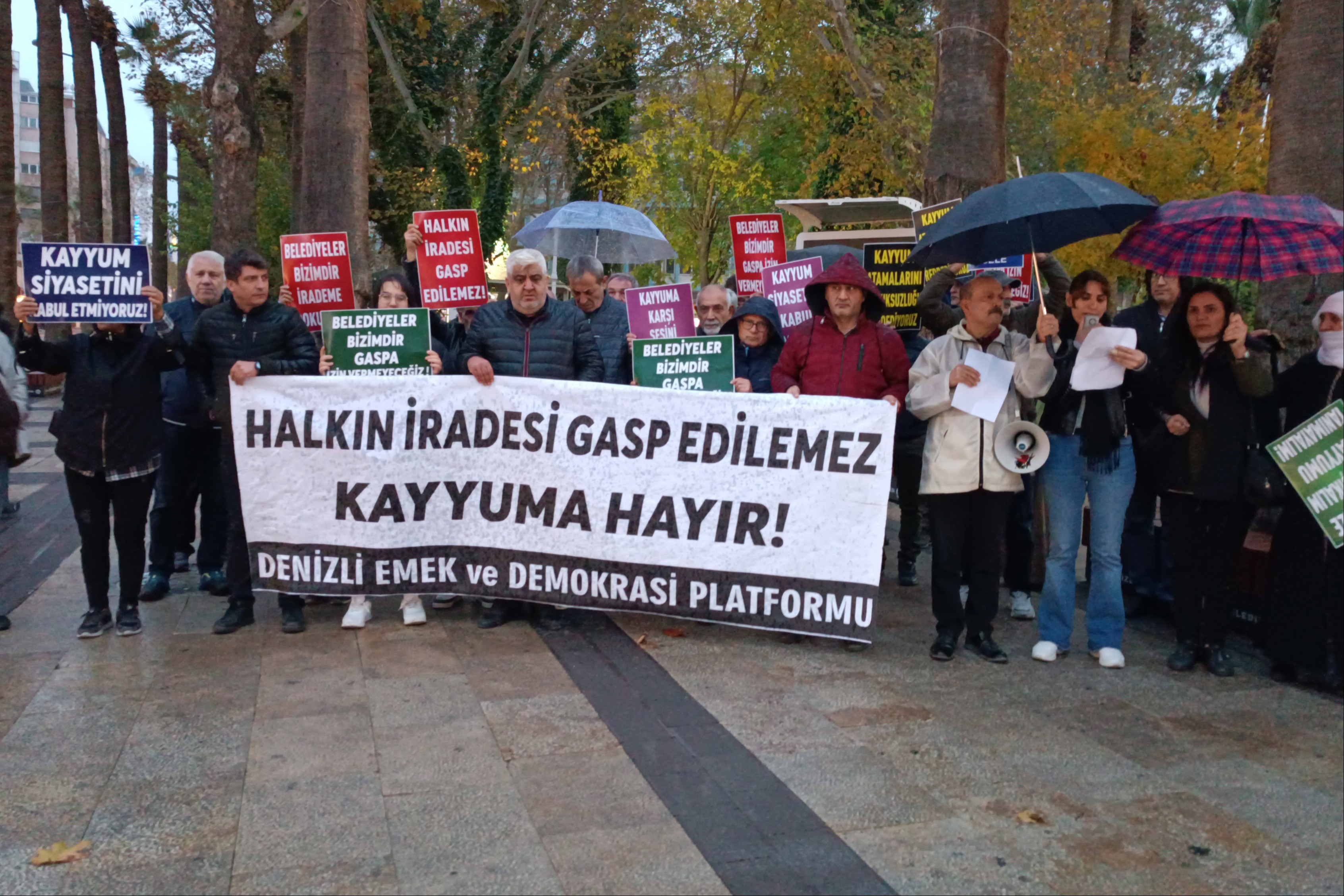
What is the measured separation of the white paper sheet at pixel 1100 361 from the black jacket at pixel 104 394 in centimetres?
458

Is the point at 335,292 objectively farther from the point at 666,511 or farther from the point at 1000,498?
the point at 1000,498

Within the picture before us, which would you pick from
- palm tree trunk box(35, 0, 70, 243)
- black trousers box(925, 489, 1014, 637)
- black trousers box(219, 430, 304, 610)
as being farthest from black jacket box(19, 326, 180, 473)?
palm tree trunk box(35, 0, 70, 243)

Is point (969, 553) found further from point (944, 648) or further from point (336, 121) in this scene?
point (336, 121)

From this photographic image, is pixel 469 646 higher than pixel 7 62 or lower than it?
lower

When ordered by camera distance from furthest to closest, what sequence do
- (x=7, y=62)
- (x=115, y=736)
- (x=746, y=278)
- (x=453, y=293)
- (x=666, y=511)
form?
(x=7, y=62) → (x=746, y=278) → (x=453, y=293) → (x=666, y=511) → (x=115, y=736)

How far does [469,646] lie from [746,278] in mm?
4404

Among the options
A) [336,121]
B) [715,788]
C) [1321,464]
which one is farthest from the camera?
[336,121]

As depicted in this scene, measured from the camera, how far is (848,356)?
248 inches

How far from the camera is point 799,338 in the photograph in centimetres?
645

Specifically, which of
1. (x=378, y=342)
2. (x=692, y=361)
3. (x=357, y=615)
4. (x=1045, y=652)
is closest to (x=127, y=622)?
(x=357, y=615)

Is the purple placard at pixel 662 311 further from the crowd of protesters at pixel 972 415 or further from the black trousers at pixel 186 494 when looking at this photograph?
the black trousers at pixel 186 494

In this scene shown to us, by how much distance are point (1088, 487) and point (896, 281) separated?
271 centimetres

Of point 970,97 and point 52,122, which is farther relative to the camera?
point 52,122

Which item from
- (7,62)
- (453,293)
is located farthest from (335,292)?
(7,62)
